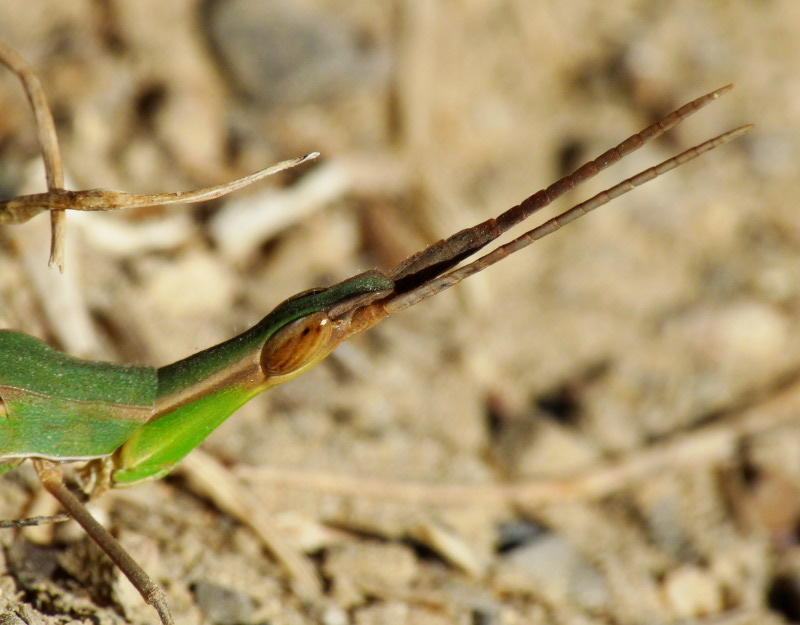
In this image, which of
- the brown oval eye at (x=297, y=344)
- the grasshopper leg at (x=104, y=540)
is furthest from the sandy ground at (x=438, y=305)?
the brown oval eye at (x=297, y=344)

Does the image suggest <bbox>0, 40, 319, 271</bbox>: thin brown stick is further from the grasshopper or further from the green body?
the green body

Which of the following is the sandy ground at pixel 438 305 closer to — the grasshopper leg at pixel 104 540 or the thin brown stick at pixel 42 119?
the grasshopper leg at pixel 104 540

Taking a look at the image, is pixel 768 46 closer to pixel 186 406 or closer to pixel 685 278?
pixel 685 278

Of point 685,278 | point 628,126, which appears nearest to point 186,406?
point 685,278

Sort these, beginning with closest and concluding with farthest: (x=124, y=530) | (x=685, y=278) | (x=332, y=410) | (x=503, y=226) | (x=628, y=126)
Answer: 1. (x=503, y=226)
2. (x=124, y=530)
3. (x=332, y=410)
4. (x=685, y=278)
5. (x=628, y=126)

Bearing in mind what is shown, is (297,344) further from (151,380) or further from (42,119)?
(42,119)

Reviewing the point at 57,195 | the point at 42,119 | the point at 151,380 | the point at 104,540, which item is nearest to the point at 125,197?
the point at 57,195
